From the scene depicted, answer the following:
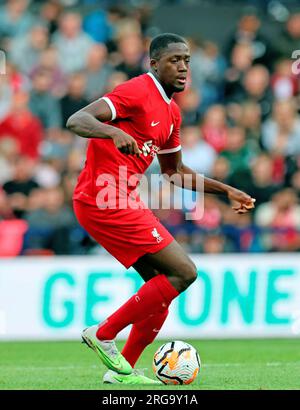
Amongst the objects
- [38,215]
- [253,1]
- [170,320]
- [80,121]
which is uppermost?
[253,1]

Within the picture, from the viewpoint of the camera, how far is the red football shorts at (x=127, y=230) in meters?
8.25

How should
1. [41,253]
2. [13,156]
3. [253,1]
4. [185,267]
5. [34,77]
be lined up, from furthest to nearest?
1. [253,1]
2. [34,77]
3. [13,156]
4. [41,253]
5. [185,267]

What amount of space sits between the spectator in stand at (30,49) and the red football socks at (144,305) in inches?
363

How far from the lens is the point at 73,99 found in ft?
53.2

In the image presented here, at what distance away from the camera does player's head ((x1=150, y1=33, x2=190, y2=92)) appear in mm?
8344

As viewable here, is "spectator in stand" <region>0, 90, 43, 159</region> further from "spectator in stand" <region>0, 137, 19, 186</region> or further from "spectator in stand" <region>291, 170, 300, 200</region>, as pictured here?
"spectator in stand" <region>291, 170, 300, 200</region>

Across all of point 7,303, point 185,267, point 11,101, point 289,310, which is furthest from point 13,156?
point 185,267

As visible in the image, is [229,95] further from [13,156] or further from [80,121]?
[80,121]

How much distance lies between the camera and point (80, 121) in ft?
25.3

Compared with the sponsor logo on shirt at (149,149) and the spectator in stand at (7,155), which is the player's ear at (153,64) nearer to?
the sponsor logo on shirt at (149,149)

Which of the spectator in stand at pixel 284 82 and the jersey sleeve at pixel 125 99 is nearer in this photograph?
the jersey sleeve at pixel 125 99

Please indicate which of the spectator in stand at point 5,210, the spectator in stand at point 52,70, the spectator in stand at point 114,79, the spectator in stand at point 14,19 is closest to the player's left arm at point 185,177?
the spectator in stand at point 5,210

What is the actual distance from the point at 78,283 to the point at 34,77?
4604 millimetres
